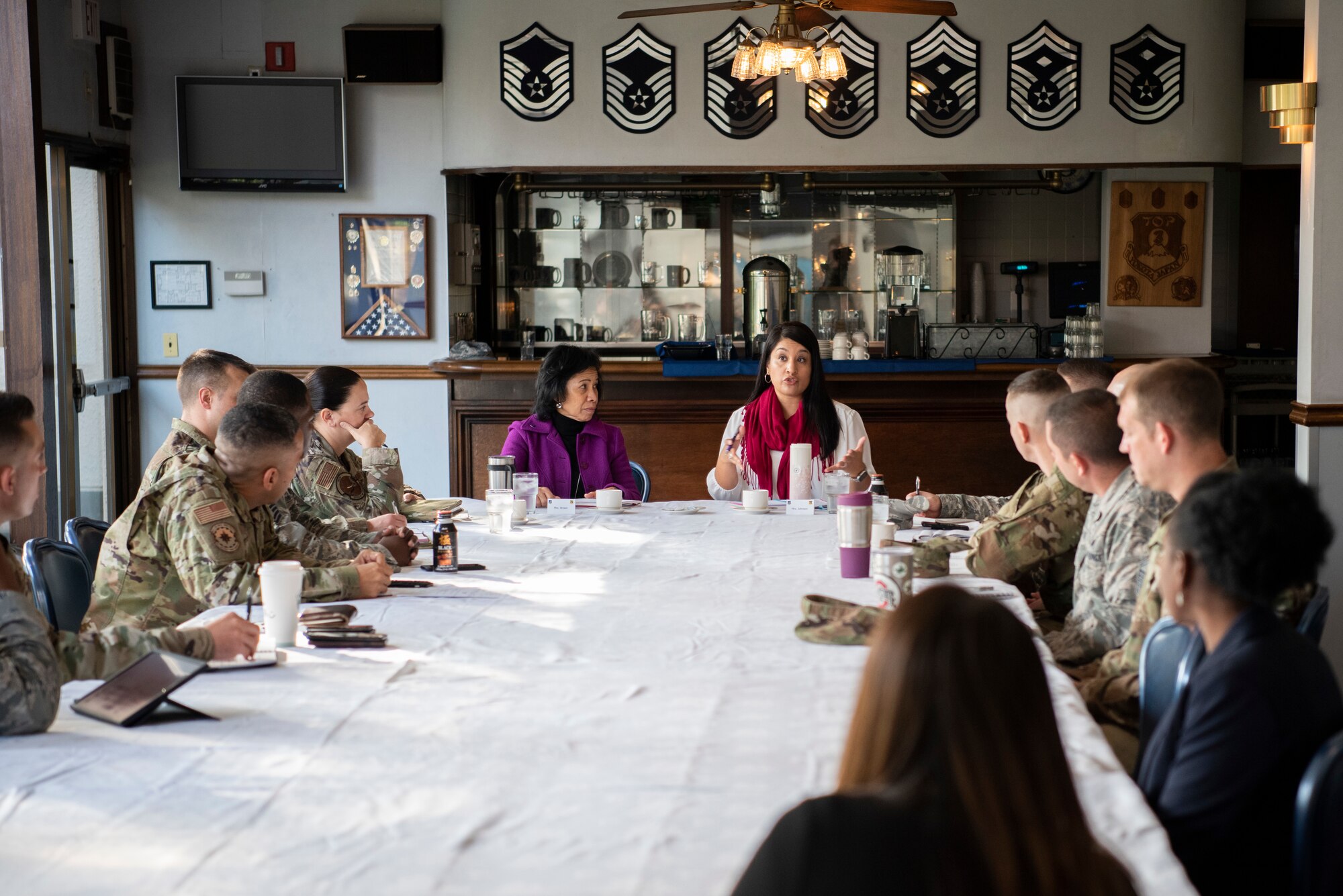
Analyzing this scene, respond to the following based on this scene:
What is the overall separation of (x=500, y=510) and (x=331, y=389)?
74 cm

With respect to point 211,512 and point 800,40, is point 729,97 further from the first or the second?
point 211,512

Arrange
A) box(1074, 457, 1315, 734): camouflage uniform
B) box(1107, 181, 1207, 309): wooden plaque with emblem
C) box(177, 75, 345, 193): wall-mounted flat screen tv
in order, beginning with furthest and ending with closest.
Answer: box(1107, 181, 1207, 309): wooden plaque with emblem
box(177, 75, 345, 193): wall-mounted flat screen tv
box(1074, 457, 1315, 734): camouflage uniform

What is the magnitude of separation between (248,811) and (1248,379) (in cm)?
863

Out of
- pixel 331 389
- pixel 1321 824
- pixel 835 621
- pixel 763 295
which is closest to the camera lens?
pixel 1321 824

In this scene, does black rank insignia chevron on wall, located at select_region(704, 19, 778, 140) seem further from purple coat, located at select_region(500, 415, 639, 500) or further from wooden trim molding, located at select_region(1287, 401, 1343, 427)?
wooden trim molding, located at select_region(1287, 401, 1343, 427)

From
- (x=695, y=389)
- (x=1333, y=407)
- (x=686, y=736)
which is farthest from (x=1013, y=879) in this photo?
(x=695, y=389)

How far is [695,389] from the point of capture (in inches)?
270

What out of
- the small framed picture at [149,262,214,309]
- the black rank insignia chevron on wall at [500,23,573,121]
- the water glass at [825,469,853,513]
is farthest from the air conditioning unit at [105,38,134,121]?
the water glass at [825,469,853,513]

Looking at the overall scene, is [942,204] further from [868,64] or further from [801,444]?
[801,444]

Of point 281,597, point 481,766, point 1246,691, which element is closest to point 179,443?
point 281,597

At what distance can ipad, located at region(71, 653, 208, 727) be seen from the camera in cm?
202

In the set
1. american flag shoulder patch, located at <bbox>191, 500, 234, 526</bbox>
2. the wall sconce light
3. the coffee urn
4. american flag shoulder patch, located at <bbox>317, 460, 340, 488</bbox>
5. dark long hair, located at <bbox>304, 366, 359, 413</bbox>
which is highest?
the wall sconce light

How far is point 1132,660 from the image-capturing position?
2.45 m

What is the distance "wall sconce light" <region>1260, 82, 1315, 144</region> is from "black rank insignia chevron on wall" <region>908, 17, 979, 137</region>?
2.34 m
